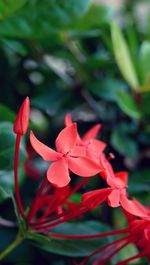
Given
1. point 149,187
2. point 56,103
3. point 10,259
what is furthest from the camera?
point 56,103

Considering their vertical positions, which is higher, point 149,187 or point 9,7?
point 9,7

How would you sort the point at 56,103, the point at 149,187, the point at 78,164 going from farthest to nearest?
the point at 56,103 → the point at 149,187 → the point at 78,164

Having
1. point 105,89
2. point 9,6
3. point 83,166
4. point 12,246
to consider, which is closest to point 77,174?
point 83,166

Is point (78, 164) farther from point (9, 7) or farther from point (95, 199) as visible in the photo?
point (9, 7)

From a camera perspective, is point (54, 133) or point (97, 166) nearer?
point (97, 166)

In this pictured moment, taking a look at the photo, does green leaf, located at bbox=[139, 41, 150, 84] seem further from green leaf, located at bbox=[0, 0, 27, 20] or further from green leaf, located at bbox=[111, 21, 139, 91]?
green leaf, located at bbox=[0, 0, 27, 20]

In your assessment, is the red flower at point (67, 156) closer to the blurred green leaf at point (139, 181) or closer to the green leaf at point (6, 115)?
the green leaf at point (6, 115)

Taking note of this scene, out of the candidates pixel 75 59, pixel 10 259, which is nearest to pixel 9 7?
pixel 75 59

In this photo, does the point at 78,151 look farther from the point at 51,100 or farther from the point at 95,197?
the point at 51,100
